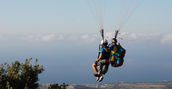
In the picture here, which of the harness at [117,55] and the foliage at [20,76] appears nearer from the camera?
the harness at [117,55]

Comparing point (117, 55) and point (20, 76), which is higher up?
point (20, 76)

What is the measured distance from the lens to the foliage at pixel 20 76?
36250 millimetres

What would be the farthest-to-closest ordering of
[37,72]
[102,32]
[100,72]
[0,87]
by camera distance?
1. [37,72]
2. [0,87]
3. [100,72]
4. [102,32]

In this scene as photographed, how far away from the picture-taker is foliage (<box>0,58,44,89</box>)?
36.2 meters

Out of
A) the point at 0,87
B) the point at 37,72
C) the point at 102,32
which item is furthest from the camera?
the point at 37,72

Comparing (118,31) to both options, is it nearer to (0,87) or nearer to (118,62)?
(118,62)

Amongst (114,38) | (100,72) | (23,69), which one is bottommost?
(100,72)

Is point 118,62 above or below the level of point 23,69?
below

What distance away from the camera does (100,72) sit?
21.7 meters

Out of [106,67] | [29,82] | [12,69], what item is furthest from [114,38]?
[12,69]

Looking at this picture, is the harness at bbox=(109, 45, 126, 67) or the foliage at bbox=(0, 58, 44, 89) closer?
the harness at bbox=(109, 45, 126, 67)

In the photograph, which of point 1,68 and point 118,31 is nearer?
point 118,31

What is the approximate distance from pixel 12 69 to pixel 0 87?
11.1 ft

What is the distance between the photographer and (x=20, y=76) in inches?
1453
